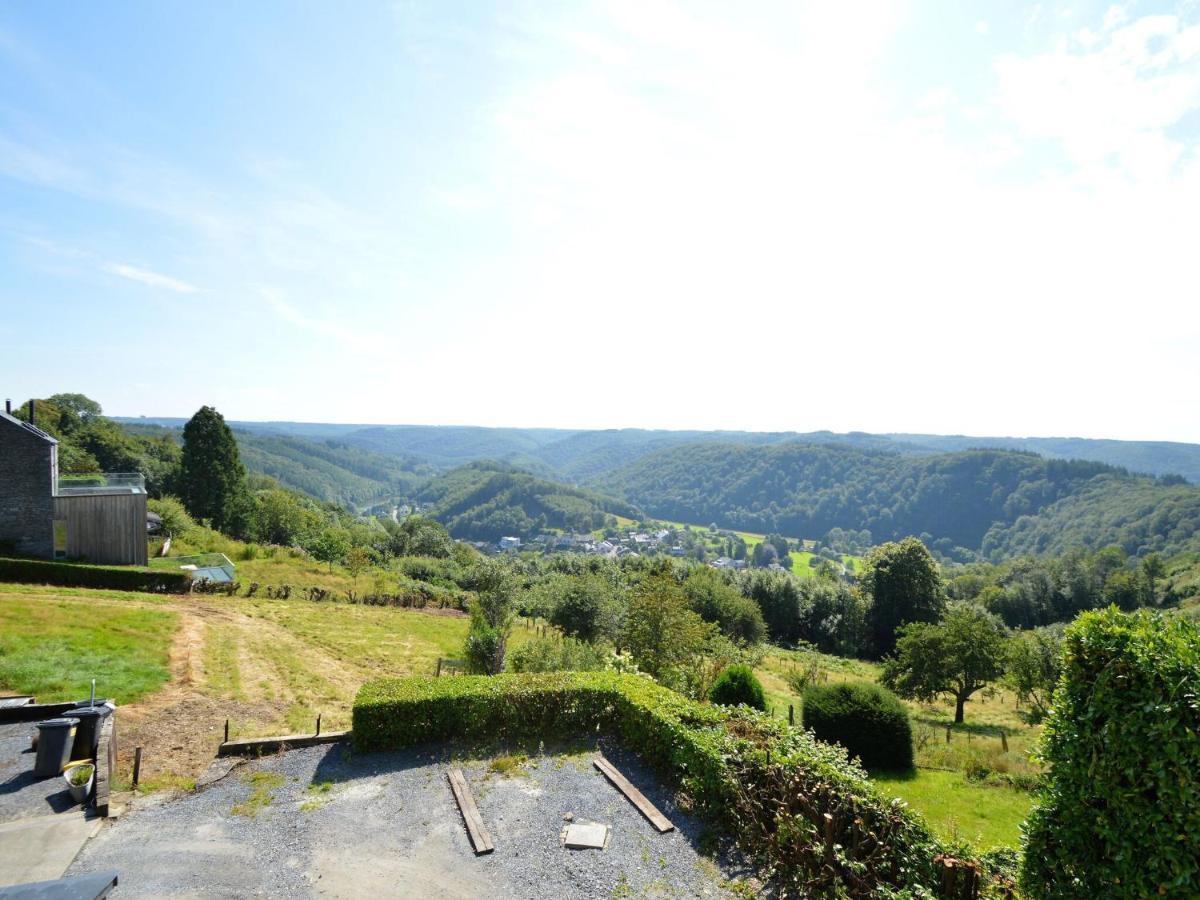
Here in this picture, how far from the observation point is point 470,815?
29.5ft

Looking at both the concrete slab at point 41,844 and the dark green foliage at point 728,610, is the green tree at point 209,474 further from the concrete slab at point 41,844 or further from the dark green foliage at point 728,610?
the concrete slab at point 41,844

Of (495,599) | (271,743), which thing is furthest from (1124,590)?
(271,743)

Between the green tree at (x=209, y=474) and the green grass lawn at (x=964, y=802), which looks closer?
the green grass lawn at (x=964, y=802)

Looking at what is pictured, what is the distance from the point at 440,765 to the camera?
1092 cm

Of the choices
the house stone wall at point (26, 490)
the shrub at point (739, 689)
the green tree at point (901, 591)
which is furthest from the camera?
the green tree at point (901, 591)

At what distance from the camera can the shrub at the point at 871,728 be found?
1634 cm

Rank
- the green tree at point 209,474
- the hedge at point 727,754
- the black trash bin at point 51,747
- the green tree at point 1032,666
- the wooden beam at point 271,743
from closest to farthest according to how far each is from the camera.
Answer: the hedge at point 727,754
the black trash bin at point 51,747
the wooden beam at point 271,743
the green tree at point 1032,666
the green tree at point 209,474

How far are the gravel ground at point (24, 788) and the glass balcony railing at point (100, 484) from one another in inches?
683

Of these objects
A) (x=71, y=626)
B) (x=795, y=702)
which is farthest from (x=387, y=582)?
(x=795, y=702)

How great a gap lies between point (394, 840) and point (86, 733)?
21.9ft

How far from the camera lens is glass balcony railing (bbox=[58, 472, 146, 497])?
963 inches

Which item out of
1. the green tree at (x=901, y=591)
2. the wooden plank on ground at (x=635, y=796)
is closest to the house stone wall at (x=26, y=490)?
the wooden plank on ground at (x=635, y=796)

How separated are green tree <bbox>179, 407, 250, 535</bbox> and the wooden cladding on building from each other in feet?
67.8

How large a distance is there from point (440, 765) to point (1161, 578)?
105 m
